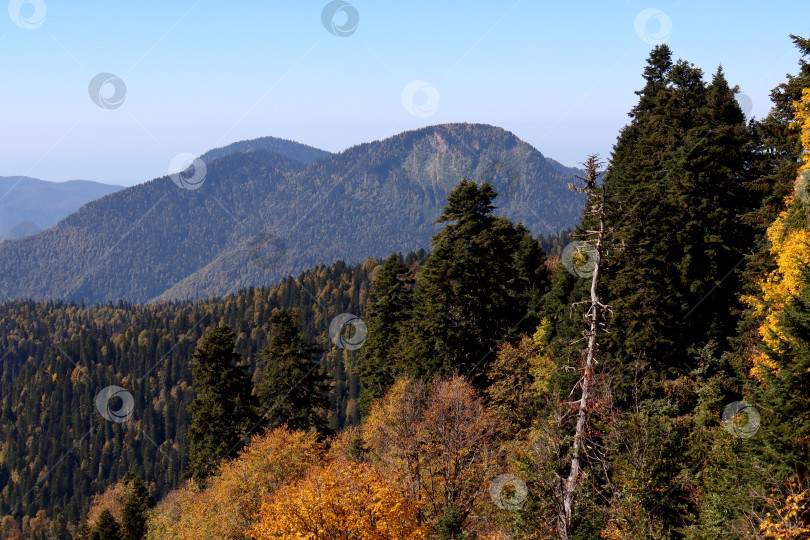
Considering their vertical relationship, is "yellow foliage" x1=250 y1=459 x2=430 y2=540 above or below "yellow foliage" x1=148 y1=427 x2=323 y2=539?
above

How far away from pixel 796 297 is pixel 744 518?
21.1ft

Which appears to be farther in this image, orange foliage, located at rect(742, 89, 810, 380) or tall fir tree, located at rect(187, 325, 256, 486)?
tall fir tree, located at rect(187, 325, 256, 486)

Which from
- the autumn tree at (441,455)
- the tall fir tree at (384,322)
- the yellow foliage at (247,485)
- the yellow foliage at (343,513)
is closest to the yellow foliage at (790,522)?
the autumn tree at (441,455)

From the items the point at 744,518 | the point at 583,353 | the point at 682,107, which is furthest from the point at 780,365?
the point at 682,107

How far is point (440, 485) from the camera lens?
82.3 feet

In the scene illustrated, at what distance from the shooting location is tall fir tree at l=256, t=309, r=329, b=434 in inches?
1697

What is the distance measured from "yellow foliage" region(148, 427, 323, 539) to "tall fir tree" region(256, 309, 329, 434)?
792cm

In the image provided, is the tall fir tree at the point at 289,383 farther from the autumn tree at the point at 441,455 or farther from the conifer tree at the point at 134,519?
the conifer tree at the point at 134,519

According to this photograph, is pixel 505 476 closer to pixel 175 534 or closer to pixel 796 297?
pixel 796 297

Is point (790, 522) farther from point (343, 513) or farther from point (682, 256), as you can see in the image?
point (682, 256)

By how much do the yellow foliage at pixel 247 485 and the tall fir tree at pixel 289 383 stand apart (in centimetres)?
792

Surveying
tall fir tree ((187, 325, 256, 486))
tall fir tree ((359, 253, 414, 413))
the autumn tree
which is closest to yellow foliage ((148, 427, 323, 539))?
the autumn tree

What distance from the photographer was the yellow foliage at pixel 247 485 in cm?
2933

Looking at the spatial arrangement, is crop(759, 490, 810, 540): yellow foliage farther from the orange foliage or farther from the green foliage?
the green foliage
